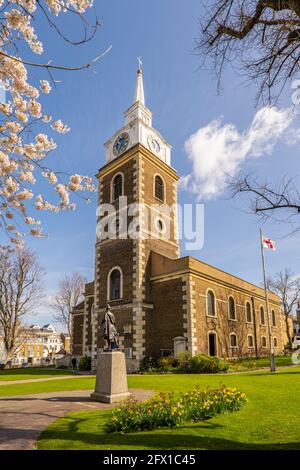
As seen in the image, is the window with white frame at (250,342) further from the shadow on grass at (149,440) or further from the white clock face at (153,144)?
the shadow on grass at (149,440)

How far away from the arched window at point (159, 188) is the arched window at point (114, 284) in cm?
748

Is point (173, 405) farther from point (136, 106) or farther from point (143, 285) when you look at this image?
point (136, 106)

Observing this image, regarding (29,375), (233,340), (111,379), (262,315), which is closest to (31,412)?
(111,379)

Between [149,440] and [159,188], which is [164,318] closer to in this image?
[159,188]

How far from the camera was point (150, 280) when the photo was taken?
25469 millimetres

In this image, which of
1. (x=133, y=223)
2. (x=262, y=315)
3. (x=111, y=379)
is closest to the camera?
(x=111, y=379)

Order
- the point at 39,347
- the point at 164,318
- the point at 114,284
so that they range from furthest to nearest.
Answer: the point at 39,347 < the point at 114,284 < the point at 164,318

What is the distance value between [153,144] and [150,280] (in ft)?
40.9

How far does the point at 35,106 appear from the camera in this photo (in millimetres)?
6199

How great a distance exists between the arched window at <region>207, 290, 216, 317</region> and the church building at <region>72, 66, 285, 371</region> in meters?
0.08

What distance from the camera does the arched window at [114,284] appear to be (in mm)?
26094

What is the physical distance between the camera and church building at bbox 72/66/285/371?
2350 centimetres

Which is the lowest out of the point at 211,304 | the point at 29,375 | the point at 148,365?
the point at 29,375

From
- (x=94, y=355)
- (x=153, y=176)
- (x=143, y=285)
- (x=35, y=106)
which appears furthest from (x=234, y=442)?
(x=153, y=176)
